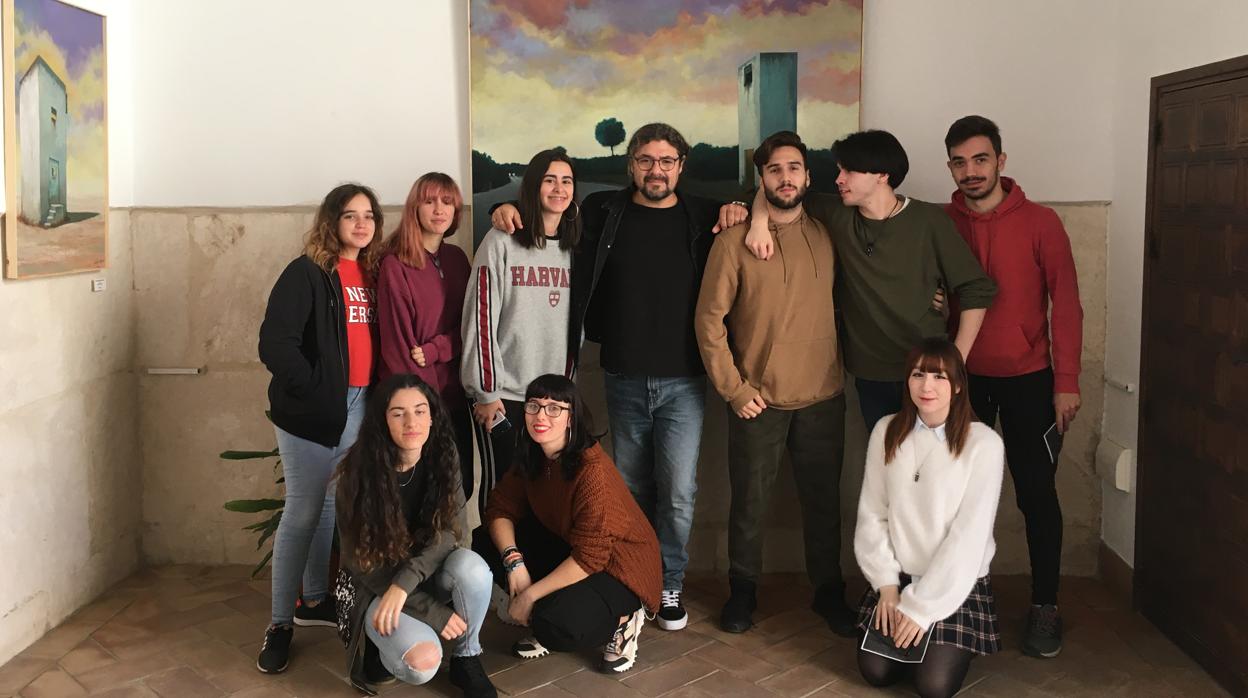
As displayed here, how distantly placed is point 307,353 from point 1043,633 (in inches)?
100

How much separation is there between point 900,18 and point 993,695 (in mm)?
2488

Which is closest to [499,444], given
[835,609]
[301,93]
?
[835,609]

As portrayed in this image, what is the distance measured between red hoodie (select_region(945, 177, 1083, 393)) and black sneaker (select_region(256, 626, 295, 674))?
2.46 metres

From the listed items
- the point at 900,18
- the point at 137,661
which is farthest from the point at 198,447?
the point at 900,18

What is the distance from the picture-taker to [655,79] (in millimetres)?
4133

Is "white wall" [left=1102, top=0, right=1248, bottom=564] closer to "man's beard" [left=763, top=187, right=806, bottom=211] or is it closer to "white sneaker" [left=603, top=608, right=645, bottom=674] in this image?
"man's beard" [left=763, top=187, right=806, bottom=211]

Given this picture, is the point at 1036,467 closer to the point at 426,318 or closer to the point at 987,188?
the point at 987,188

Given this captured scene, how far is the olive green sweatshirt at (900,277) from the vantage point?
11.6 feet

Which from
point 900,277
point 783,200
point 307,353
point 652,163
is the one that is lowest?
point 307,353

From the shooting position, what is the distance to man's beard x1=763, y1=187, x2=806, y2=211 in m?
3.52

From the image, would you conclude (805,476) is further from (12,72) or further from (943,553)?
(12,72)

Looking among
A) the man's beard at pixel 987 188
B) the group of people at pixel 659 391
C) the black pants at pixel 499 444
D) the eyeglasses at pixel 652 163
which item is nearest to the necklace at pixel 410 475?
the group of people at pixel 659 391

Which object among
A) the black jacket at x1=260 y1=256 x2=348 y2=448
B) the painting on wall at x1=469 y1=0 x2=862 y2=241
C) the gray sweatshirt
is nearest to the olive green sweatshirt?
the painting on wall at x1=469 y1=0 x2=862 y2=241

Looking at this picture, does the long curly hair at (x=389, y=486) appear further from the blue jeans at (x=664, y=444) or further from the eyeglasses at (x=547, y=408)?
the blue jeans at (x=664, y=444)
